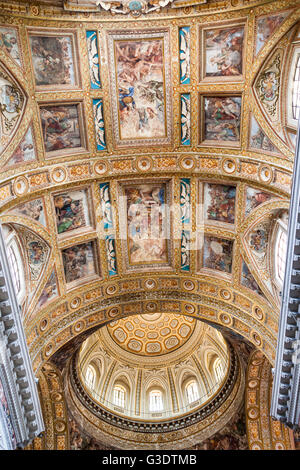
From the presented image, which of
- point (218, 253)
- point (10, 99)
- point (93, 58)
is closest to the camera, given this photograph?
point (10, 99)

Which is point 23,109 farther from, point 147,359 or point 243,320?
point 147,359

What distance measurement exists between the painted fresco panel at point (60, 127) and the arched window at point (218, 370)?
665 inches

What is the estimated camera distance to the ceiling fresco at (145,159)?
41.9 feet

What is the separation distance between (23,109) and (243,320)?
12036mm

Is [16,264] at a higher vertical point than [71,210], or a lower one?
lower

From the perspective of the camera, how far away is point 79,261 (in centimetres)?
1759

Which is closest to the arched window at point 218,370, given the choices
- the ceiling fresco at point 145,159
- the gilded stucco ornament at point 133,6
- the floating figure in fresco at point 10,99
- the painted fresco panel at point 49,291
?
the ceiling fresco at point 145,159

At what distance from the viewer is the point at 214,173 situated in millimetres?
15695

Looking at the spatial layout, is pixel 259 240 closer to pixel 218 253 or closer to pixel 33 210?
pixel 218 253

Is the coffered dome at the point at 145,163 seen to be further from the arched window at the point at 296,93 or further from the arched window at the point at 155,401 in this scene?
the arched window at the point at 155,401

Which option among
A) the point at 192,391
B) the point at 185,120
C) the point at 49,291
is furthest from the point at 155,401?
the point at 185,120

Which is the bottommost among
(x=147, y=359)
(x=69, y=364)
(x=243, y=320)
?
(x=147, y=359)

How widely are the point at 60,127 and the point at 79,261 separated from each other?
5818mm

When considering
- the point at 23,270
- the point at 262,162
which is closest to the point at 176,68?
the point at 262,162
